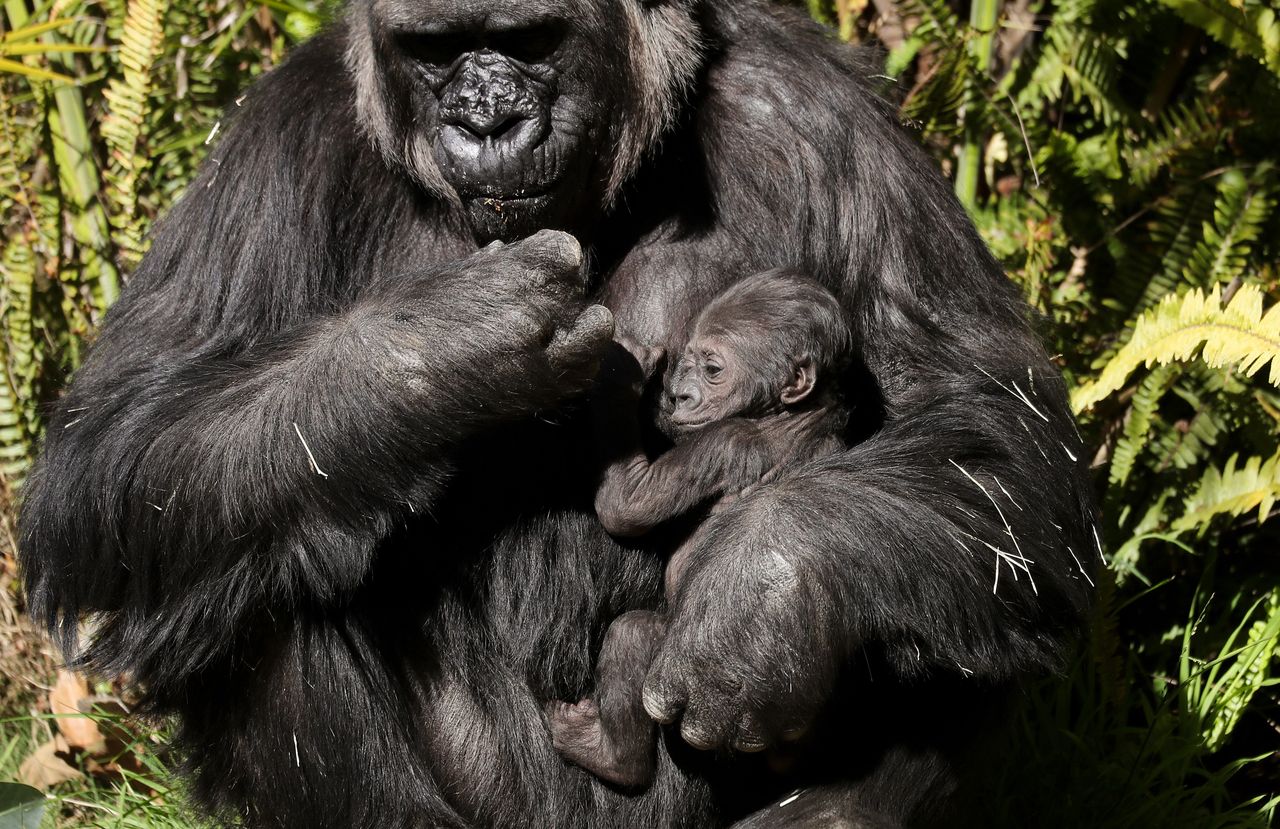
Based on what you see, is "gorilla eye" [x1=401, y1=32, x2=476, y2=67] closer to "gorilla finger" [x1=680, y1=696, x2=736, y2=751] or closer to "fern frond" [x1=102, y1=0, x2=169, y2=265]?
"gorilla finger" [x1=680, y1=696, x2=736, y2=751]

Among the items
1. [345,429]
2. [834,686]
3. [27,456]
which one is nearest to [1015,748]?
[834,686]

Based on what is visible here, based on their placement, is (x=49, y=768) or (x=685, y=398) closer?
(x=685, y=398)

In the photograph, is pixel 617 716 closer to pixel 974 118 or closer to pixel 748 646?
pixel 748 646

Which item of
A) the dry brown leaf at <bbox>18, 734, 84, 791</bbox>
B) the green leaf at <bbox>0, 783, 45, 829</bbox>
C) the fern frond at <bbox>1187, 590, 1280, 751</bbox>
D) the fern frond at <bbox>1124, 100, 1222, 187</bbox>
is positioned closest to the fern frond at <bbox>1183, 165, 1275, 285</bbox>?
the fern frond at <bbox>1124, 100, 1222, 187</bbox>

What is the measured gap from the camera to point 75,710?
20.3 feet

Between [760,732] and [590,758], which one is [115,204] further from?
[760,732]

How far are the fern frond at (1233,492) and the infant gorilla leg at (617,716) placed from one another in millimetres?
2470

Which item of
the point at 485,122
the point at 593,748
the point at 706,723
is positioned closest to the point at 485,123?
the point at 485,122

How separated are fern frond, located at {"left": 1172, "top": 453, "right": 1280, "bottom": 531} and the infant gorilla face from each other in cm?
227

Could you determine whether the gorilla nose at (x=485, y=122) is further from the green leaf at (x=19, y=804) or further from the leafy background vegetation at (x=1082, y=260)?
the green leaf at (x=19, y=804)

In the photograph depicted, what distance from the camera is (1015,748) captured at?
5.49m

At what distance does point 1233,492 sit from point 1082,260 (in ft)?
4.61

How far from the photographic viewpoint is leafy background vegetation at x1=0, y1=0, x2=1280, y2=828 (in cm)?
554

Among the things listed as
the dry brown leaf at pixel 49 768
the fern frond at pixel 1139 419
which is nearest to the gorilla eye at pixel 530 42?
the fern frond at pixel 1139 419
